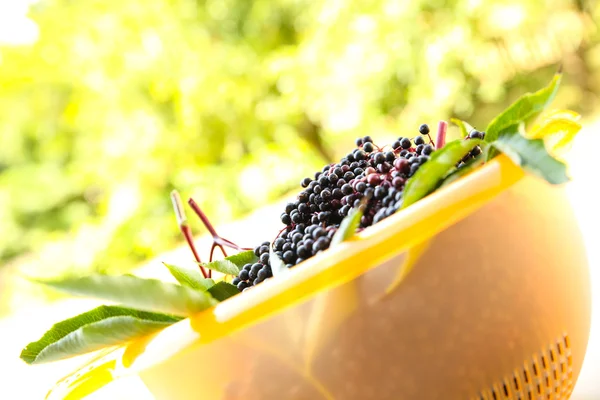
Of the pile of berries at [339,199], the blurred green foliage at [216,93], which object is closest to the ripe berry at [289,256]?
the pile of berries at [339,199]

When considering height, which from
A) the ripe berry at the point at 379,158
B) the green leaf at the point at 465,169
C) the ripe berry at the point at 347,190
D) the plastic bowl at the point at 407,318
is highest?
the ripe berry at the point at 379,158

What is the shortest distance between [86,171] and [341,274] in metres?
3.16

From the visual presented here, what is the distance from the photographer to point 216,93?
294 centimetres

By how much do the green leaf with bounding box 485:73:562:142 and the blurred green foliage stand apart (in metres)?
2.08

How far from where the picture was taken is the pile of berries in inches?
14.4

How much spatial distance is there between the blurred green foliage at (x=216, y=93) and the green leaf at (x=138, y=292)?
2186 millimetres

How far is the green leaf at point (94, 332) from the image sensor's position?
1.13ft

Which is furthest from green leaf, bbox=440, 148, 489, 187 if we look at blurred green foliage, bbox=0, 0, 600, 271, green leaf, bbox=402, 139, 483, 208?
blurred green foliage, bbox=0, 0, 600, 271

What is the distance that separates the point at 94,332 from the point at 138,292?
0.14ft

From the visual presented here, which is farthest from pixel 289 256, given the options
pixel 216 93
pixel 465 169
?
pixel 216 93

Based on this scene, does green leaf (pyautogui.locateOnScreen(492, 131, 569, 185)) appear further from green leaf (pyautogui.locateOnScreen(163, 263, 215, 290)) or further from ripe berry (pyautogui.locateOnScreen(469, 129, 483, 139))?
green leaf (pyautogui.locateOnScreen(163, 263, 215, 290))

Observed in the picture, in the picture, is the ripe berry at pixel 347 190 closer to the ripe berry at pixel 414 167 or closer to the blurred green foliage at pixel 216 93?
the ripe berry at pixel 414 167

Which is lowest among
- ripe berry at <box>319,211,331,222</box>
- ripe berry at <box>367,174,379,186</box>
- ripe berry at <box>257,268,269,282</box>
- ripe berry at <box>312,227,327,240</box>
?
ripe berry at <box>257,268,269,282</box>

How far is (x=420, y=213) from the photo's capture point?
30cm
